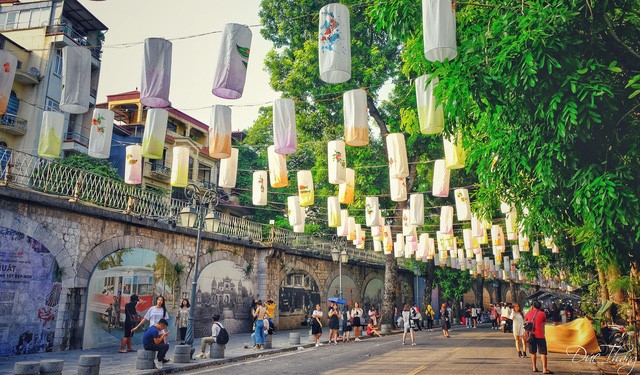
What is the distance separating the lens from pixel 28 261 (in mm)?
13914

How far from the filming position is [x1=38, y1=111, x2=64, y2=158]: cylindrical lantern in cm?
1292

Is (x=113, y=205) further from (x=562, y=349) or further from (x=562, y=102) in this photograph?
(x=562, y=349)

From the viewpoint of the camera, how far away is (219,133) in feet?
41.7

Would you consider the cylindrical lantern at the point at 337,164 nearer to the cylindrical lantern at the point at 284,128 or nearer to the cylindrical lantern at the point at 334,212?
the cylindrical lantern at the point at 284,128

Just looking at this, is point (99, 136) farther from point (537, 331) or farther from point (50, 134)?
point (537, 331)

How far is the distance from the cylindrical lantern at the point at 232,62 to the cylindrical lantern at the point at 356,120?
3.07 metres

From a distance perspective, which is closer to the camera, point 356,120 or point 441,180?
point 356,120

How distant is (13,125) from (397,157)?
75.9ft

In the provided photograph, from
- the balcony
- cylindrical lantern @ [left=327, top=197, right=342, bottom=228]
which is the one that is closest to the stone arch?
cylindrical lantern @ [left=327, top=197, right=342, bottom=228]

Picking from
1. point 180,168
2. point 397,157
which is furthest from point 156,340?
point 397,157

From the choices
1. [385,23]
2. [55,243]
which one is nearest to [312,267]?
[55,243]

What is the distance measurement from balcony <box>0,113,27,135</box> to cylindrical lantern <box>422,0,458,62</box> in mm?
27031

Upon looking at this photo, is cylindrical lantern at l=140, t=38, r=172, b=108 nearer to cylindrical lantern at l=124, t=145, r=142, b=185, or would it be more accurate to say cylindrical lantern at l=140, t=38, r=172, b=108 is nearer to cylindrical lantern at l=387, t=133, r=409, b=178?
cylindrical lantern at l=124, t=145, r=142, b=185

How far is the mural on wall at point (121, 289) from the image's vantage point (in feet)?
52.5
